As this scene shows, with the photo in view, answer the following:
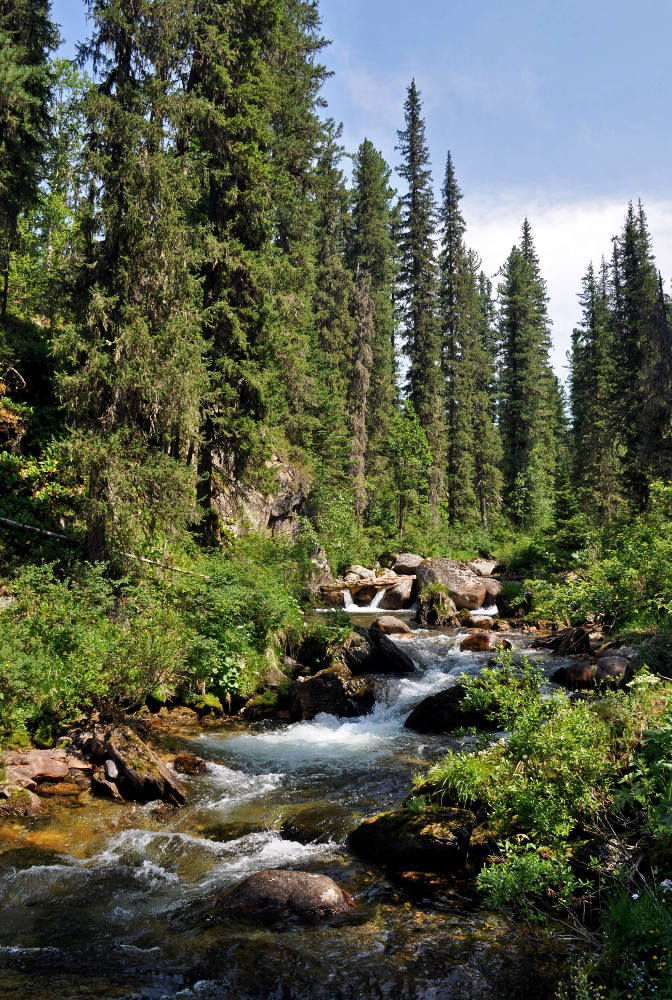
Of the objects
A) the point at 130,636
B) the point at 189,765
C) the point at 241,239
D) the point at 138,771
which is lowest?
the point at 189,765

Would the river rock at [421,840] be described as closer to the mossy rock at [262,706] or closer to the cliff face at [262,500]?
the mossy rock at [262,706]

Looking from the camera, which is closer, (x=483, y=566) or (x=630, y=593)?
(x=630, y=593)

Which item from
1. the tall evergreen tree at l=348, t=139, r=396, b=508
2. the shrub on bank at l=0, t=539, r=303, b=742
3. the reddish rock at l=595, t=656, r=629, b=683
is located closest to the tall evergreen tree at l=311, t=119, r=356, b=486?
the tall evergreen tree at l=348, t=139, r=396, b=508

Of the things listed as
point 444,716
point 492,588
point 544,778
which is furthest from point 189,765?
point 492,588

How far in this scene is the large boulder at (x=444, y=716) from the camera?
11.7m

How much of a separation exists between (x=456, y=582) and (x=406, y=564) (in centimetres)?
670

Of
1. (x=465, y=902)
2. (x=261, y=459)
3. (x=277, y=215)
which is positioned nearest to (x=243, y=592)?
(x=261, y=459)

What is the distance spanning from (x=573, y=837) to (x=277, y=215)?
19461 mm

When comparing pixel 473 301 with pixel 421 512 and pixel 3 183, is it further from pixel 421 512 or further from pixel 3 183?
pixel 3 183

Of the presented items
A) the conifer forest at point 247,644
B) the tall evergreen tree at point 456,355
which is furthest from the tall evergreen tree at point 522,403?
the conifer forest at point 247,644

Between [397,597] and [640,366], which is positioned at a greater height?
[640,366]

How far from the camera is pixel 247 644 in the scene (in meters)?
14.1

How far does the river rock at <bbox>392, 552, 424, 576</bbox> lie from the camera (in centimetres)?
3250

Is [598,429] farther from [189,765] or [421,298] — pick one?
[189,765]
